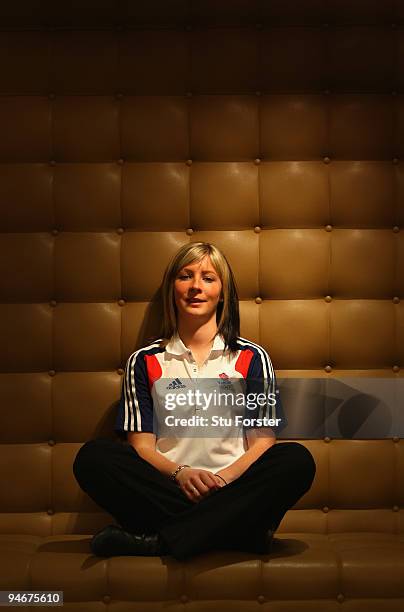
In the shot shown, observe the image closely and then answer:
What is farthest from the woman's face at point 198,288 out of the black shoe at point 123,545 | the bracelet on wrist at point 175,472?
the black shoe at point 123,545

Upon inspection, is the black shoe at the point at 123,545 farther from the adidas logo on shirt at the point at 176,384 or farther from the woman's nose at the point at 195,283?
the woman's nose at the point at 195,283

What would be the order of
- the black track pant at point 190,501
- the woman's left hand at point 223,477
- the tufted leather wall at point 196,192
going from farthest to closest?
1. the tufted leather wall at point 196,192
2. the woman's left hand at point 223,477
3. the black track pant at point 190,501

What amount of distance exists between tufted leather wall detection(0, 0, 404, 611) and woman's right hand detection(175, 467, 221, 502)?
443mm

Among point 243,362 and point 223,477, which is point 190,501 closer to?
point 223,477

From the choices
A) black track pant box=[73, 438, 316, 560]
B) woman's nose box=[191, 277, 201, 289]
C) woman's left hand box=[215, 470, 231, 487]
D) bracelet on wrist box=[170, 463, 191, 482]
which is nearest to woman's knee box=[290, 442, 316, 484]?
black track pant box=[73, 438, 316, 560]

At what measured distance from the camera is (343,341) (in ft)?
8.36

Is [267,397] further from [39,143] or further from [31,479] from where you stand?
[39,143]

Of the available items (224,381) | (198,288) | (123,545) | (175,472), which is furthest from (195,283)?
→ (123,545)

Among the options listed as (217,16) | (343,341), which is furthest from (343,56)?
(343,341)

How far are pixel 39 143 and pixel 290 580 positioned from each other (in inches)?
59.1

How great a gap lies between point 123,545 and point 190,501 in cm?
20

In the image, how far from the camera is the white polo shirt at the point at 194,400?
93.7 inches

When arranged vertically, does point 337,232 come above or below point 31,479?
above

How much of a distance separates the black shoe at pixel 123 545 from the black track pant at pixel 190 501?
4 cm
